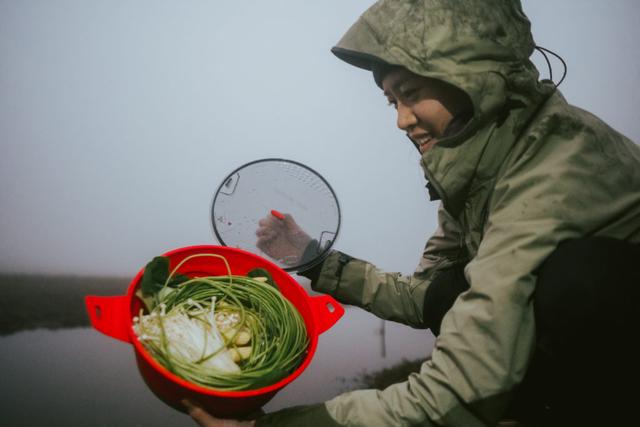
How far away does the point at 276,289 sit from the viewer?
0.71m

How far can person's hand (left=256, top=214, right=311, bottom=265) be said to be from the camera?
0.87 meters

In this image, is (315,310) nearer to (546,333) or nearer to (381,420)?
(381,420)

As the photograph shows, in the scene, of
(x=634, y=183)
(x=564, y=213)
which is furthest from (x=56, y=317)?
(x=634, y=183)

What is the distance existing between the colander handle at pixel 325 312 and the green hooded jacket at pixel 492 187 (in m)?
0.14

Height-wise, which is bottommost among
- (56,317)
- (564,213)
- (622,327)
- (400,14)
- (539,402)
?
(56,317)

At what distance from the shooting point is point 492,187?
696 mm

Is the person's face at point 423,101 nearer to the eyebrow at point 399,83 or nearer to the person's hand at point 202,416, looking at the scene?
the eyebrow at point 399,83

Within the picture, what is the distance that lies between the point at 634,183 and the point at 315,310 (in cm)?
56

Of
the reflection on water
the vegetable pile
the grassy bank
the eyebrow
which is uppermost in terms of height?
the eyebrow

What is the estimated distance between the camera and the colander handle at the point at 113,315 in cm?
55

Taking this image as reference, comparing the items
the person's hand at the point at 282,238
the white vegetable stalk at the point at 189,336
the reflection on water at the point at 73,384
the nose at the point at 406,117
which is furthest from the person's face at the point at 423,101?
the reflection on water at the point at 73,384

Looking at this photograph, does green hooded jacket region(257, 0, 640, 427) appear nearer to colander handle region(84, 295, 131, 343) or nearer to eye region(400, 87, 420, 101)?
eye region(400, 87, 420, 101)

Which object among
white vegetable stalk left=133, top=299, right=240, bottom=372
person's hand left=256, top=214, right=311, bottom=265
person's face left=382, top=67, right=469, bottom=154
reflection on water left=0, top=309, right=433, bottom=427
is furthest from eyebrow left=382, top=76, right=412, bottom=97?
reflection on water left=0, top=309, right=433, bottom=427

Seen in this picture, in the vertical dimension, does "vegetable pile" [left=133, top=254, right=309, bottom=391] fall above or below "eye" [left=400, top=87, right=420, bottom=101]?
below
